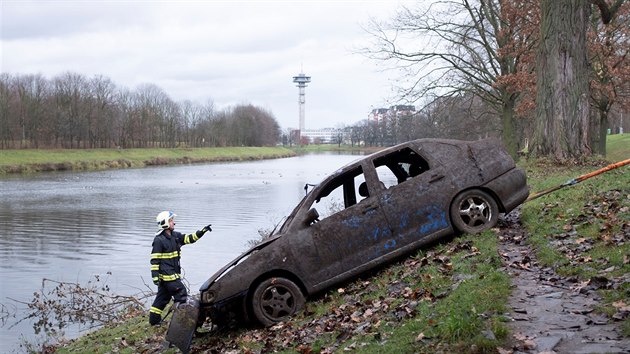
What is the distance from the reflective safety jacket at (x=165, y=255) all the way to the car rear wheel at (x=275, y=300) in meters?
1.83

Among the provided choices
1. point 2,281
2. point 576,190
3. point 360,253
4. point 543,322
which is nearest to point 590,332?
point 543,322

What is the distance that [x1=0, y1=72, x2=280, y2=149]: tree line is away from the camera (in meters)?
92.6

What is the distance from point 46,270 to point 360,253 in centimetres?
1407

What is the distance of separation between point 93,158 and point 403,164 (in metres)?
80.7

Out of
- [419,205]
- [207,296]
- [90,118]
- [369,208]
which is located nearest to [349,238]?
[369,208]

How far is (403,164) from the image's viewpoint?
1021 cm

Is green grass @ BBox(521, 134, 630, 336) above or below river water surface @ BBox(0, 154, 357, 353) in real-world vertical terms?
above

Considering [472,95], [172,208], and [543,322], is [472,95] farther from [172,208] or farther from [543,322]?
[543,322]

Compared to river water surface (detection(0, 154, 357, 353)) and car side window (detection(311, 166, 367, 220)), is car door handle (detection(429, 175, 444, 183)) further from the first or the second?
river water surface (detection(0, 154, 357, 353))

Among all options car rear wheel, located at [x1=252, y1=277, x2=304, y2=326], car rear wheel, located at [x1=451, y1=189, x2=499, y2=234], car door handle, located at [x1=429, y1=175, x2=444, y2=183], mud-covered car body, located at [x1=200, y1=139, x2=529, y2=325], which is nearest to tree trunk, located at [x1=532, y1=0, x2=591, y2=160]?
mud-covered car body, located at [x1=200, y1=139, x2=529, y2=325]

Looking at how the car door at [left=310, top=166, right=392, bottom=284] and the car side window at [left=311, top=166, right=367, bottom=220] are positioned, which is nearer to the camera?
the car door at [left=310, top=166, right=392, bottom=284]

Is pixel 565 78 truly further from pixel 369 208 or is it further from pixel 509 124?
pixel 509 124

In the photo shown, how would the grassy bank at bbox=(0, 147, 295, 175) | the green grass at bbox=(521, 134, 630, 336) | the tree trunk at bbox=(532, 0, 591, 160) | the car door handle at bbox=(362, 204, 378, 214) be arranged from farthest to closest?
1. the grassy bank at bbox=(0, 147, 295, 175)
2. the tree trunk at bbox=(532, 0, 591, 160)
3. the car door handle at bbox=(362, 204, 378, 214)
4. the green grass at bbox=(521, 134, 630, 336)

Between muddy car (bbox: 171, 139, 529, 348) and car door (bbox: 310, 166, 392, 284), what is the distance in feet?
0.04
